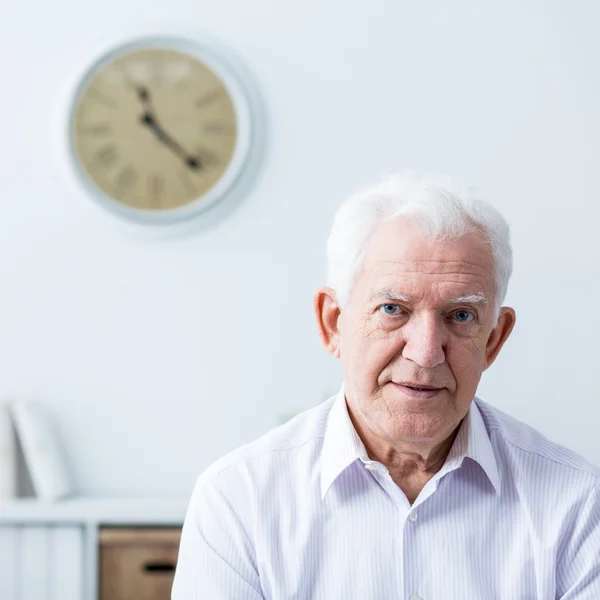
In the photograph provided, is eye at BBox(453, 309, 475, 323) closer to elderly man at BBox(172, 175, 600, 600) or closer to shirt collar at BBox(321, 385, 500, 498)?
elderly man at BBox(172, 175, 600, 600)

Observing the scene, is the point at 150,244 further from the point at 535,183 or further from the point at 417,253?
the point at 417,253

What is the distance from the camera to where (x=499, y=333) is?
138cm

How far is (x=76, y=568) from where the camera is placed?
2.39m

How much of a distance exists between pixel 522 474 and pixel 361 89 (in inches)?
62.1

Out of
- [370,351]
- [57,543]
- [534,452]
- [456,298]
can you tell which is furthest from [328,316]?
[57,543]

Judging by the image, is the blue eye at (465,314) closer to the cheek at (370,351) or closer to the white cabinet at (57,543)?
the cheek at (370,351)

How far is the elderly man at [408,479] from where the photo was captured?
50.2 inches

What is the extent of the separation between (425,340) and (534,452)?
0.31 meters

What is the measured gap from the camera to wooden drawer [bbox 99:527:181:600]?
237 centimetres

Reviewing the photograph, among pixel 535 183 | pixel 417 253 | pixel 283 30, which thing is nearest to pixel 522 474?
pixel 417 253

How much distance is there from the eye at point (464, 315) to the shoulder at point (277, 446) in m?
0.31

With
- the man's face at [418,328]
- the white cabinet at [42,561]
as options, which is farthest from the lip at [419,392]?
the white cabinet at [42,561]

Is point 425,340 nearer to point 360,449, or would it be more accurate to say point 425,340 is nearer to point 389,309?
point 389,309

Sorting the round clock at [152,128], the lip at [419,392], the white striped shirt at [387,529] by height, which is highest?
the round clock at [152,128]
